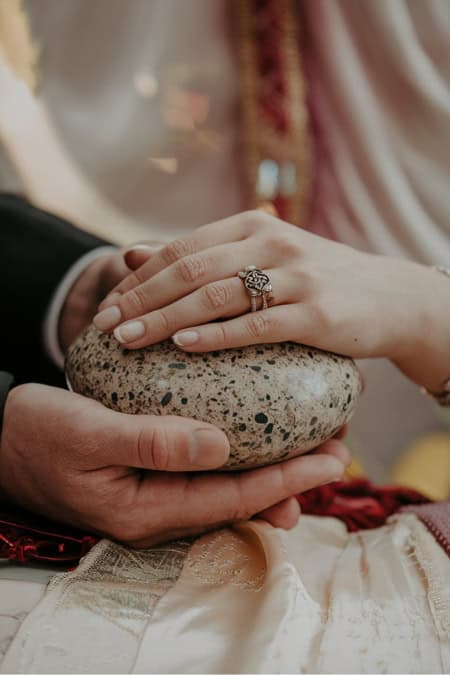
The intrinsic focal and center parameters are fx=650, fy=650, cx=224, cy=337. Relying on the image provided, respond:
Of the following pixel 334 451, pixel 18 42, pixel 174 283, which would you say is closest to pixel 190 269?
pixel 174 283

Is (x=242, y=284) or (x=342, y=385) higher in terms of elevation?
(x=242, y=284)

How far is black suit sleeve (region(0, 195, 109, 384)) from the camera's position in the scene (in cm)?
102

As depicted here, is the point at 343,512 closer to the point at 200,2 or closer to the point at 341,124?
the point at 341,124

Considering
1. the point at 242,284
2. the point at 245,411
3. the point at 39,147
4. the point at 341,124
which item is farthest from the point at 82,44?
the point at 245,411

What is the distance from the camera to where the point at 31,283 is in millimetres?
1025

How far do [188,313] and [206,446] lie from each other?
0.14 meters

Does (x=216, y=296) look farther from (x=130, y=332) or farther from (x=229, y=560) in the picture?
(x=229, y=560)

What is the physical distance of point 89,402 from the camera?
2.04ft

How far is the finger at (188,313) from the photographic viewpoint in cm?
63

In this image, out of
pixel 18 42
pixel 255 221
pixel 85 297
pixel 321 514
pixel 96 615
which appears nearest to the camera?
pixel 96 615

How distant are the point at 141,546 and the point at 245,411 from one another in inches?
7.1

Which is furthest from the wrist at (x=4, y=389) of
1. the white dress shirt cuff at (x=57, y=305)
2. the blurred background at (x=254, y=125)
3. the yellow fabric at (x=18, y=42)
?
the yellow fabric at (x=18, y=42)

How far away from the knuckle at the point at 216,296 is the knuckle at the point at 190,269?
0.07 ft

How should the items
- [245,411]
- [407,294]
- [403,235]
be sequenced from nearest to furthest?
1. [245,411]
2. [407,294]
3. [403,235]
